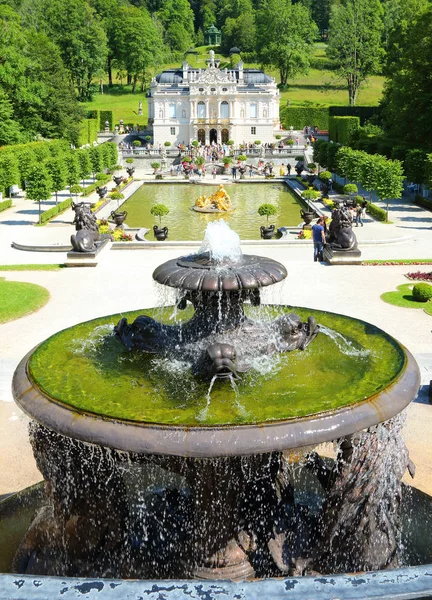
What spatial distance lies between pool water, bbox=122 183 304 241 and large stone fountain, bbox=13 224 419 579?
23.0m

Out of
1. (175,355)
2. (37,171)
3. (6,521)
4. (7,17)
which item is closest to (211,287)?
(175,355)

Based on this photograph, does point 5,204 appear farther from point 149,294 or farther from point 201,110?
point 201,110

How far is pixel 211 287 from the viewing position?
7492 mm

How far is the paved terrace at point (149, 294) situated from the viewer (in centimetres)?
1016

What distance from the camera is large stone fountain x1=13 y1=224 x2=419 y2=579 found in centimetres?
596

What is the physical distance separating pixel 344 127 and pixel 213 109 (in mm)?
23866

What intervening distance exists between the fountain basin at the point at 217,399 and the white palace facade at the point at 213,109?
264 ft

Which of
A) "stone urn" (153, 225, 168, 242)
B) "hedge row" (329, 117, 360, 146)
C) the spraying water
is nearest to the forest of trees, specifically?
"hedge row" (329, 117, 360, 146)

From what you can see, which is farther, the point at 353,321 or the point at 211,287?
the point at 353,321

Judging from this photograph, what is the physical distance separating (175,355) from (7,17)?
67760 mm

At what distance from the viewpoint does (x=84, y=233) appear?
23.8m

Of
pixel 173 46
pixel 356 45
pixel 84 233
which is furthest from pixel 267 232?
pixel 173 46

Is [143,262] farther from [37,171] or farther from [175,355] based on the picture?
[175,355]

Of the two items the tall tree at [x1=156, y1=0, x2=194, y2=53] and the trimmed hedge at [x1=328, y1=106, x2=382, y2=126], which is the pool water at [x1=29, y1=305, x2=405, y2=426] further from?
the tall tree at [x1=156, y1=0, x2=194, y2=53]
